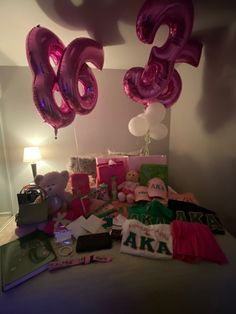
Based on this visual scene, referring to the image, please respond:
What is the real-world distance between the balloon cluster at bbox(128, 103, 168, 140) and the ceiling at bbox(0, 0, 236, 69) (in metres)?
0.68

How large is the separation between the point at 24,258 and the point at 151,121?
1.60 m

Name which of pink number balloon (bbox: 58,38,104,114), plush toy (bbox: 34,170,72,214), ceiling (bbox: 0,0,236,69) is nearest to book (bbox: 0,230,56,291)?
plush toy (bbox: 34,170,72,214)

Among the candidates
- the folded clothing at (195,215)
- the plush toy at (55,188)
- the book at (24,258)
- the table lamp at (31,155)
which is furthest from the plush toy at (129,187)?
the table lamp at (31,155)

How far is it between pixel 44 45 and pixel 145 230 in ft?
4.92

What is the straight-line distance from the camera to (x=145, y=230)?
1.00 metres

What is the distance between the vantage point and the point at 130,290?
74 centimetres

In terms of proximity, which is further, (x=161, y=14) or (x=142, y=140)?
(x=142, y=140)

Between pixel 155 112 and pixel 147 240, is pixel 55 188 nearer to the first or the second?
pixel 147 240

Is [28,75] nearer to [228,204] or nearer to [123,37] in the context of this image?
[123,37]

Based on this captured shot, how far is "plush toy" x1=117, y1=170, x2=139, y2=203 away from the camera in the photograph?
1565 mm

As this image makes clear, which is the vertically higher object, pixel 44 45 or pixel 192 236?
pixel 44 45

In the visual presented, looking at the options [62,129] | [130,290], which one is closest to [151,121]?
[62,129]

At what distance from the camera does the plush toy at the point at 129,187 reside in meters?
1.57

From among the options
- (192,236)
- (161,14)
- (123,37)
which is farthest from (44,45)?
(192,236)
